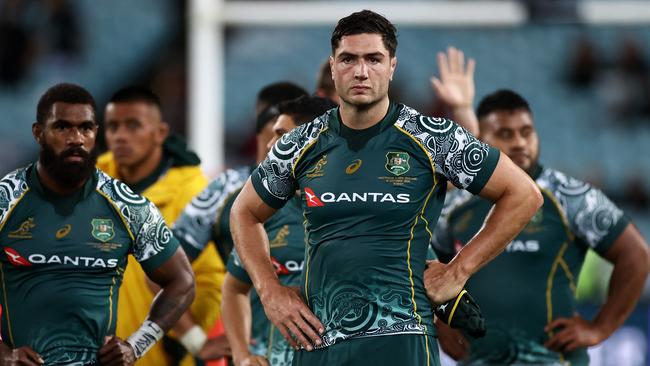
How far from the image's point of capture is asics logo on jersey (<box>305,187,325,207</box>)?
4.14 meters

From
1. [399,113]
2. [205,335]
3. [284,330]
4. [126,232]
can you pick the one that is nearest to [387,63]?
[399,113]

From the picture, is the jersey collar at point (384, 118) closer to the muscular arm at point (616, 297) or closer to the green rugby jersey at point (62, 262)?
the green rugby jersey at point (62, 262)

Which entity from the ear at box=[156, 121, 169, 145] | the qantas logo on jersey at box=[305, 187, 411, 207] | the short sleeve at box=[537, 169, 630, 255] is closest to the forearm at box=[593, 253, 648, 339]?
the short sleeve at box=[537, 169, 630, 255]

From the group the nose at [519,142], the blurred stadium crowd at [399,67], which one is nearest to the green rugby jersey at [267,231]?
the nose at [519,142]

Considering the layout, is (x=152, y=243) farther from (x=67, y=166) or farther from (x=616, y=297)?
(x=616, y=297)

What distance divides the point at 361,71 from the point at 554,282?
2284mm

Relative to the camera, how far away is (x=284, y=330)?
415 centimetres

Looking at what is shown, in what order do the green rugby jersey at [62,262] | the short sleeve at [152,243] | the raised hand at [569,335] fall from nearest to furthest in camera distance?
1. the green rugby jersey at [62,262]
2. the short sleeve at [152,243]
3. the raised hand at [569,335]

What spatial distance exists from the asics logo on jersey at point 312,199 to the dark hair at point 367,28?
515mm

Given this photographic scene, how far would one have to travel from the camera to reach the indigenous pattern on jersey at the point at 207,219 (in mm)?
6047

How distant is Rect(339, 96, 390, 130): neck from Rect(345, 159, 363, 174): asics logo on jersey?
135 mm

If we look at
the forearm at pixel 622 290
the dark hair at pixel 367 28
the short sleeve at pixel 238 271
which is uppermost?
the dark hair at pixel 367 28

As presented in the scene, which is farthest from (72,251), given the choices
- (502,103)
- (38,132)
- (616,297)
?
(616,297)

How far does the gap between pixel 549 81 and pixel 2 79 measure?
23.0ft
